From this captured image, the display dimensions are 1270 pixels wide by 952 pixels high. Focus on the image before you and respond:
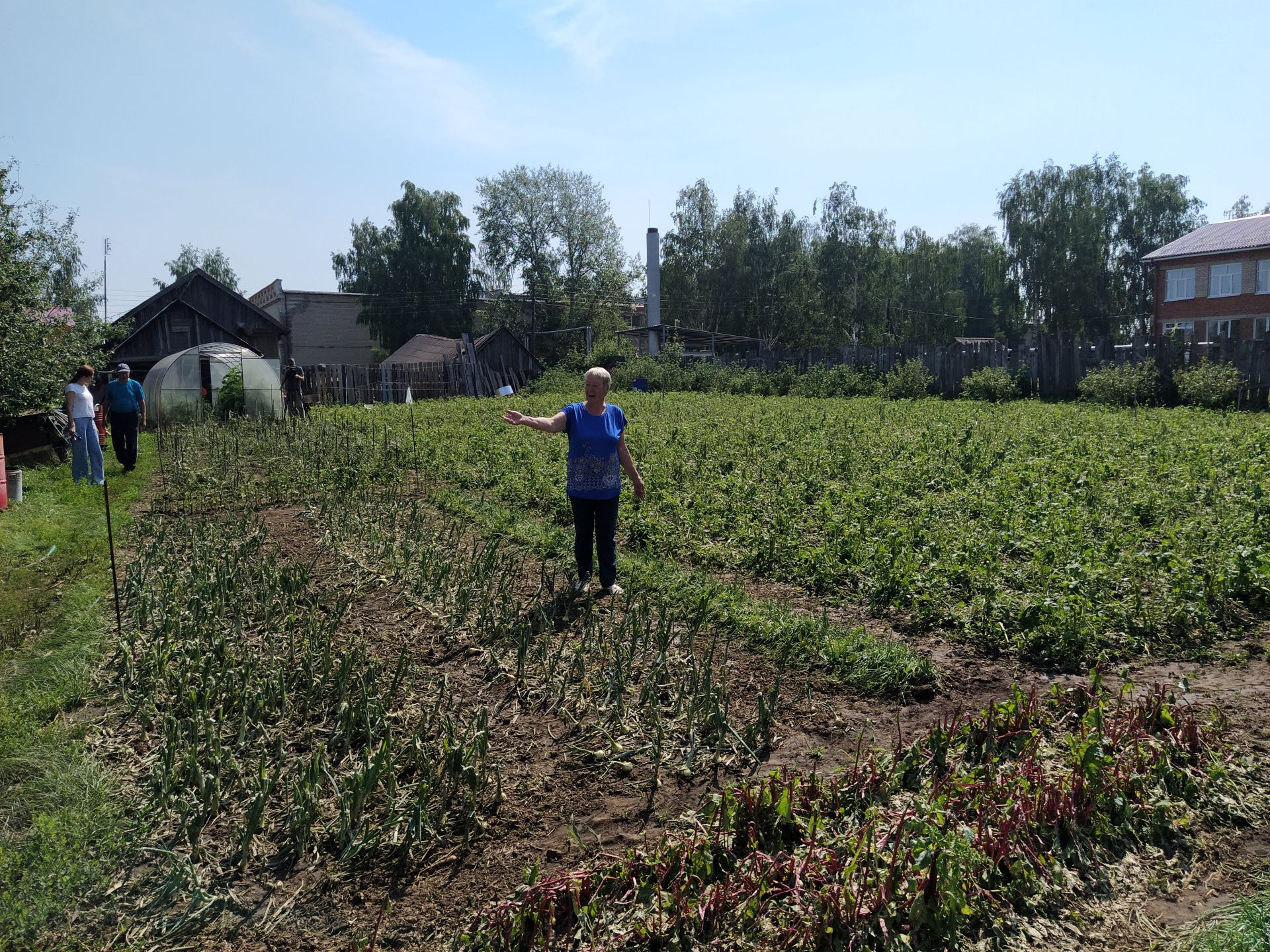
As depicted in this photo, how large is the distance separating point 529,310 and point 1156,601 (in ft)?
153

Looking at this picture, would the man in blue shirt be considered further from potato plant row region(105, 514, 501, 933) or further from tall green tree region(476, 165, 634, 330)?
tall green tree region(476, 165, 634, 330)

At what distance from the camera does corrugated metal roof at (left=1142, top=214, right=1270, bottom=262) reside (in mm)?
32375

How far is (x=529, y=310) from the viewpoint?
49.8 m

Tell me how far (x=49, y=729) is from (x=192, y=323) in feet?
104

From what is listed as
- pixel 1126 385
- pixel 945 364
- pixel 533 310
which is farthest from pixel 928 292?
pixel 1126 385

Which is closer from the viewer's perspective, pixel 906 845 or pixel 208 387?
pixel 906 845

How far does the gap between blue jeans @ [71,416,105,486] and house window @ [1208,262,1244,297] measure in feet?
126

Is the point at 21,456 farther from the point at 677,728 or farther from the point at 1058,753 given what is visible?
the point at 1058,753

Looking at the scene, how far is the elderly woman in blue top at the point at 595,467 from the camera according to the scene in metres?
5.88

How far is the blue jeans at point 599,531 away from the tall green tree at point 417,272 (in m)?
46.2

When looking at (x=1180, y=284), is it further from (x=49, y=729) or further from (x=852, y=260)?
(x=49, y=729)

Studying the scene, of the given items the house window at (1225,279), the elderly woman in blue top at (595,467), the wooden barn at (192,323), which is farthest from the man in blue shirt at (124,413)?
the house window at (1225,279)

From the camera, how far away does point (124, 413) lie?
11.9 meters

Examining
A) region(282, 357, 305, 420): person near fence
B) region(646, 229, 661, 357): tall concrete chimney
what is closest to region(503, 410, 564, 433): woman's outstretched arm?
region(282, 357, 305, 420): person near fence
